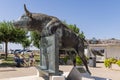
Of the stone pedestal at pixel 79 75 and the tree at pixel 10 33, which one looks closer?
the stone pedestal at pixel 79 75

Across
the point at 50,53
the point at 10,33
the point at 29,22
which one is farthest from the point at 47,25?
the point at 10,33

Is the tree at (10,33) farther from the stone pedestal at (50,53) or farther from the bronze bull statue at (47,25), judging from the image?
the bronze bull statue at (47,25)

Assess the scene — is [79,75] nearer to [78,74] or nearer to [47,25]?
[78,74]

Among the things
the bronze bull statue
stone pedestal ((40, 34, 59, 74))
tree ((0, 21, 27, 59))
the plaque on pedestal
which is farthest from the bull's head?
tree ((0, 21, 27, 59))

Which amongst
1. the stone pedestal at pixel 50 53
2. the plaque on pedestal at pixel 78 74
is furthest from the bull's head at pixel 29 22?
the plaque on pedestal at pixel 78 74

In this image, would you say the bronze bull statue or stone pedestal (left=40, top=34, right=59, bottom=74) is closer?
Answer: stone pedestal (left=40, top=34, right=59, bottom=74)

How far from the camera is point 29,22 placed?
9.94m

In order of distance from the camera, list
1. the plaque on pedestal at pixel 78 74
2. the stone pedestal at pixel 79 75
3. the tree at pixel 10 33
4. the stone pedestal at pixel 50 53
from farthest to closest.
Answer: the tree at pixel 10 33
the plaque on pedestal at pixel 78 74
the stone pedestal at pixel 79 75
the stone pedestal at pixel 50 53

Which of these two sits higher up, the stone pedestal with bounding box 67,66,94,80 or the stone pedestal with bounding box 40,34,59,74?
the stone pedestal with bounding box 40,34,59,74

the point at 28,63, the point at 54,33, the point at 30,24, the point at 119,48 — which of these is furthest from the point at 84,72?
the point at 119,48

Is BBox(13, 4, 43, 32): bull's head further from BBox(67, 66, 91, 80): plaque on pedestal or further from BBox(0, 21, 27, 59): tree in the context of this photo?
BBox(0, 21, 27, 59): tree

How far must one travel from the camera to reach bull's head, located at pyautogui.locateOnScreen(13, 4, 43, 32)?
9.88 metres

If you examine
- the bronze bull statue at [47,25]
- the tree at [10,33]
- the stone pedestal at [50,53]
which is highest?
the tree at [10,33]

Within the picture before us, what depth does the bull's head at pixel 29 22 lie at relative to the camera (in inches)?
389
